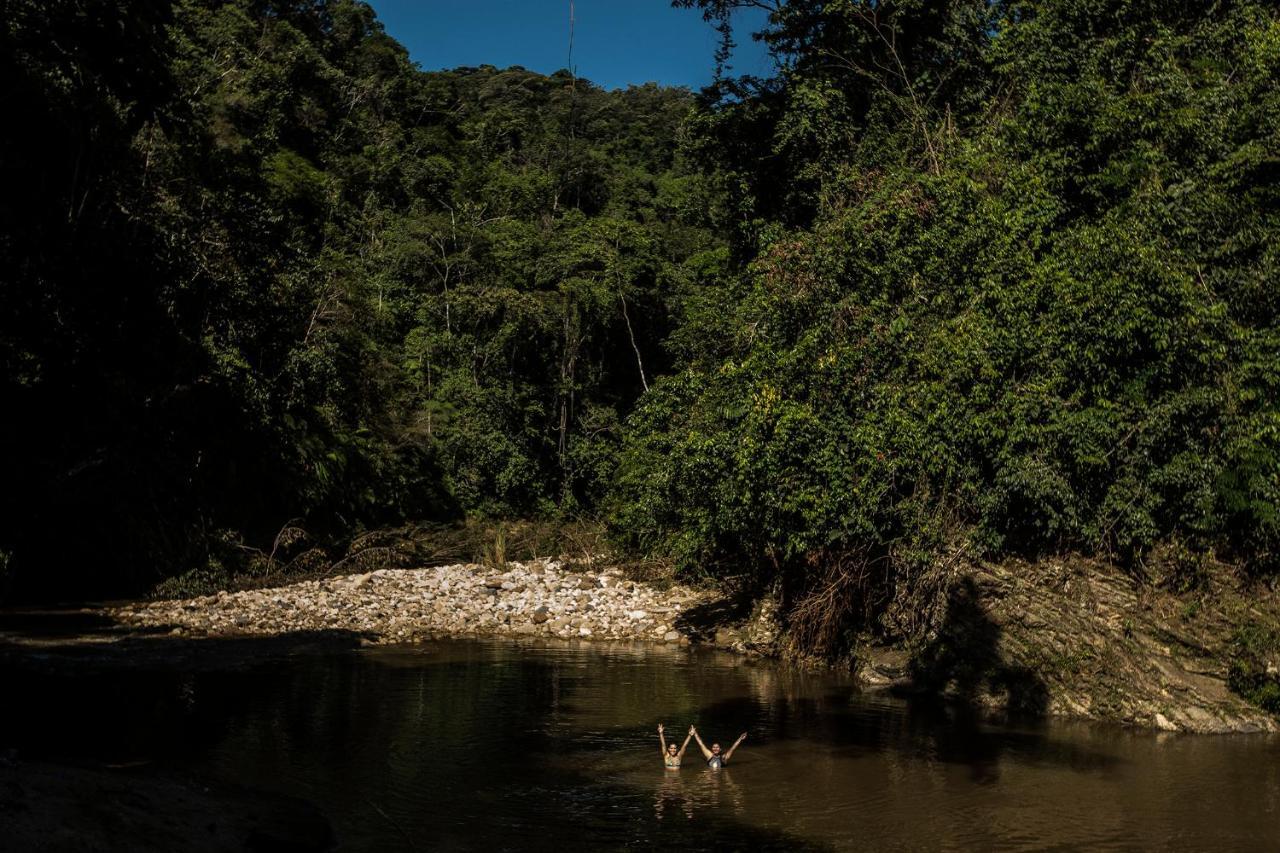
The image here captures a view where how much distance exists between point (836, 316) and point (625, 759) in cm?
→ 935

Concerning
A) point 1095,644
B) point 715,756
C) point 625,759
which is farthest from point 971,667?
point 625,759

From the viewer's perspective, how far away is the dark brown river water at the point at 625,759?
1050 centimetres

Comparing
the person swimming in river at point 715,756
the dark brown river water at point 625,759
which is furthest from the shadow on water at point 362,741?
the person swimming in river at point 715,756

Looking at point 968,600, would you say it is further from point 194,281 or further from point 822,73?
point 194,281

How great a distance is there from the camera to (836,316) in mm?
18844

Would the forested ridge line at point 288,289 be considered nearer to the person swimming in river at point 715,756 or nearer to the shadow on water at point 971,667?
the person swimming in river at point 715,756

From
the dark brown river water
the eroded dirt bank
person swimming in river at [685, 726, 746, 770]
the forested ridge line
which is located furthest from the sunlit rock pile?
person swimming in river at [685, 726, 746, 770]

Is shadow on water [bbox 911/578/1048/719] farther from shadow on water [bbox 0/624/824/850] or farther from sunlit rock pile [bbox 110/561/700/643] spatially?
sunlit rock pile [bbox 110/561/700/643]

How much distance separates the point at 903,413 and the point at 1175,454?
412 centimetres

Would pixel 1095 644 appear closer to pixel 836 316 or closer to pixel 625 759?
pixel 836 316

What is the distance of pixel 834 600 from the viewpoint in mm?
19281

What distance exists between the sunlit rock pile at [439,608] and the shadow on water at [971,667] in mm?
7175

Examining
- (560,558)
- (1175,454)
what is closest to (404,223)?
(560,558)

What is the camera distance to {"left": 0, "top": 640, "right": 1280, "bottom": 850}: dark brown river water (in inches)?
413
